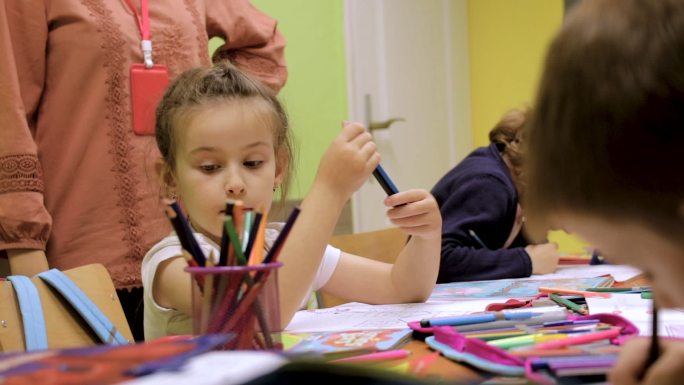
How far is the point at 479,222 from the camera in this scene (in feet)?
5.47

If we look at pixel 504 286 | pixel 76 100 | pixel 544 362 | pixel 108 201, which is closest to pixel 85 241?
pixel 108 201

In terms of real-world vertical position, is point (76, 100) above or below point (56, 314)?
above

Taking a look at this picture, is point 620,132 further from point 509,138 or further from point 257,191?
point 509,138

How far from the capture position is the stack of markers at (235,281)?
615 mm

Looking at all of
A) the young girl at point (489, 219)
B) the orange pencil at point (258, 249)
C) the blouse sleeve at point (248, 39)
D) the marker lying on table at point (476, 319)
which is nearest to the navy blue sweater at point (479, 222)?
the young girl at point (489, 219)

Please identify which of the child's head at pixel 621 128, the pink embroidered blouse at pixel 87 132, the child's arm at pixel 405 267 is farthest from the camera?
the pink embroidered blouse at pixel 87 132

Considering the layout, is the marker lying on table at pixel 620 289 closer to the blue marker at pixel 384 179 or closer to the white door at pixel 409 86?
the blue marker at pixel 384 179

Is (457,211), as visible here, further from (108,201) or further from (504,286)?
(108,201)

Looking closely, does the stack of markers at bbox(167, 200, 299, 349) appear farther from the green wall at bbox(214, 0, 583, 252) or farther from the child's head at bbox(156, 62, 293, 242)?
the green wall at bbox(214, 0, 583, 252)

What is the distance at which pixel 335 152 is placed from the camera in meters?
0.96

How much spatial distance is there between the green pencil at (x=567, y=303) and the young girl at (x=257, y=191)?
0.23m

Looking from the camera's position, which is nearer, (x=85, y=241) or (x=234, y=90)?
(x=234, y=90)

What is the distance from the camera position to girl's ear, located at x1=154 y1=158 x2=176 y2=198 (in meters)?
1.10

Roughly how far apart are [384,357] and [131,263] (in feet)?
2.74
